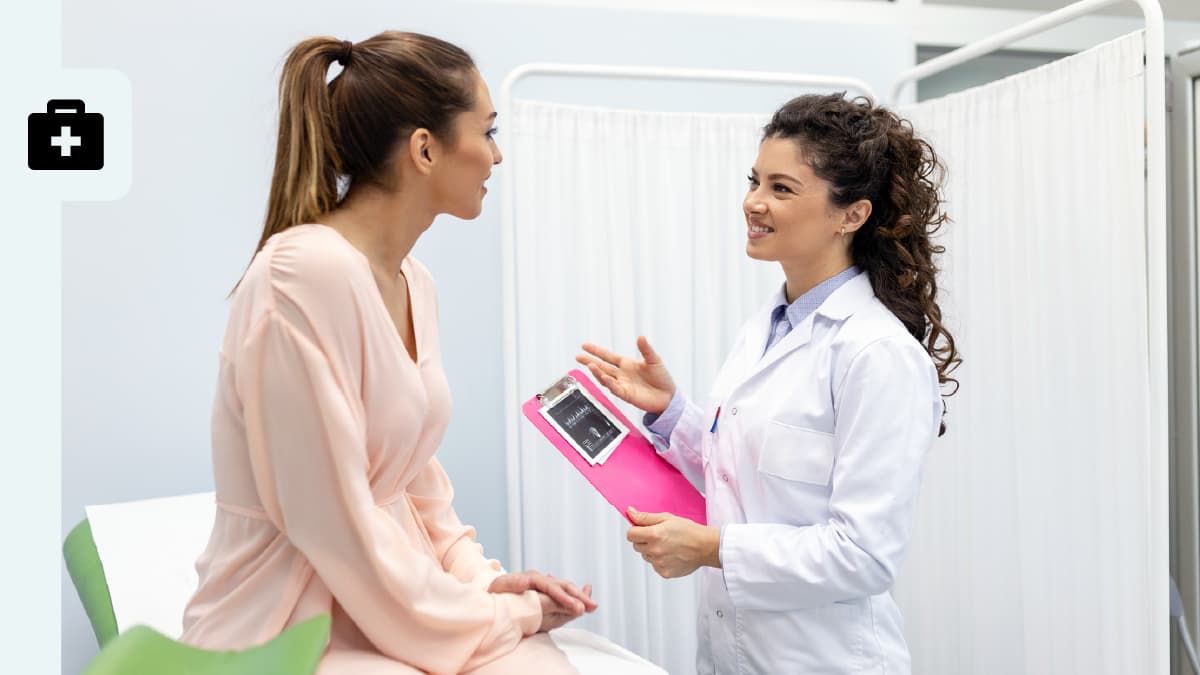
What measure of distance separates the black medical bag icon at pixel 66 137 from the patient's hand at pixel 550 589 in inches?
72.1

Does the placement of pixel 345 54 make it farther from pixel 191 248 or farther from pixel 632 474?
pixel 191 248

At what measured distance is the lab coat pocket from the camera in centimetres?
166

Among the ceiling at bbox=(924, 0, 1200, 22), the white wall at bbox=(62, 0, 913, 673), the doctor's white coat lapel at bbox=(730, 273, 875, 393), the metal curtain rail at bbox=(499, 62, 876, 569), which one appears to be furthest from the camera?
the ceiling at bbox=(924, 0, 1200, 22)

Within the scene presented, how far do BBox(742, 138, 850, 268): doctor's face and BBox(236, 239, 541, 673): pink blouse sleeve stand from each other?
0.86 metres

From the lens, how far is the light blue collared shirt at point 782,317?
5.97 ft

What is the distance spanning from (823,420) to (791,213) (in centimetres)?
35

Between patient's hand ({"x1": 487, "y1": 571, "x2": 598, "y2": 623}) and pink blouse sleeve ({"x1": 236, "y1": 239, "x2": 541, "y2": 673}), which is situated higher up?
pink blouse sleeve ({"x1": 236, "y1": 239, "x2": 541, "y2": 673})

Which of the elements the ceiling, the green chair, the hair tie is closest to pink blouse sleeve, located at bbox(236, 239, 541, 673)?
the hair tie

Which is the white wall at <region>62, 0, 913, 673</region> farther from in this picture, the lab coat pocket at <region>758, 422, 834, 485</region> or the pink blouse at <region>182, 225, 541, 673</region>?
the pink blouse at <region>182, 225, 541, 673</region>

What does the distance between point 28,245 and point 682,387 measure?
1.64 meters

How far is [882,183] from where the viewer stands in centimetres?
179

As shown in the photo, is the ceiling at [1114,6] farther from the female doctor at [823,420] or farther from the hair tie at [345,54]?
the hair tie at [345,54]

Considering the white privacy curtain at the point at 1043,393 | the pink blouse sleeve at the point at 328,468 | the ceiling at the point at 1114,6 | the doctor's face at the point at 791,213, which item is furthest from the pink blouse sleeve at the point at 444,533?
the ceiling at the point at 1114,6

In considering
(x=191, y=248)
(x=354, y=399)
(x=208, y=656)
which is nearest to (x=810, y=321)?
(x=354, y=399)
